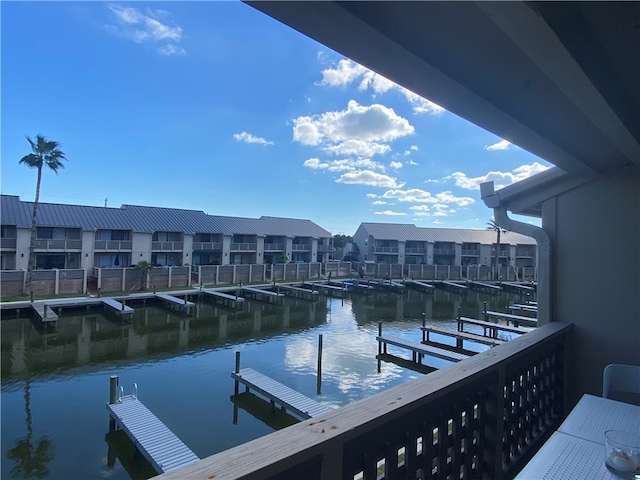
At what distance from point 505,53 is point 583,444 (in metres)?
1.90

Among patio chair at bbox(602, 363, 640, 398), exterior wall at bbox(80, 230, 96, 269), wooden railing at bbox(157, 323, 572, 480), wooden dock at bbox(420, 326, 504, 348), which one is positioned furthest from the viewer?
exterior wall at bbox(80, 230, 96, 269)

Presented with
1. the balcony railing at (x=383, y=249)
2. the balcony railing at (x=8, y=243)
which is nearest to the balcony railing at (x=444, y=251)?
the balcony railing at (x=383, y=249)

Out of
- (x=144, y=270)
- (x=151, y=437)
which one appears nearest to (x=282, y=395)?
(x=151, y=437)

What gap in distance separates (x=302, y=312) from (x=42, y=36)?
16.7m

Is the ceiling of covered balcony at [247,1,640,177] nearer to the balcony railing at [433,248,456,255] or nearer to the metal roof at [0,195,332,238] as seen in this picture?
the metal roof at [0,195,332,238]

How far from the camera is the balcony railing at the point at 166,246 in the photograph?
26547mm

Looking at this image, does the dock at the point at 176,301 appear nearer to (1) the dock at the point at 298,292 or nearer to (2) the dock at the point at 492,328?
A: (1) the dock at the point at 298,292

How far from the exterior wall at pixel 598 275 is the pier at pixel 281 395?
4435 mm

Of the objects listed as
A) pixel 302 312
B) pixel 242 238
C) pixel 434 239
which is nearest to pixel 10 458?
pixel 302 312

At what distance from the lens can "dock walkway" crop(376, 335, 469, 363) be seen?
10977mm

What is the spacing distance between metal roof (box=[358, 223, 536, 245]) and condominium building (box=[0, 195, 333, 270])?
7.82 meters

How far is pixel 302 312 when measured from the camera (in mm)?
20469

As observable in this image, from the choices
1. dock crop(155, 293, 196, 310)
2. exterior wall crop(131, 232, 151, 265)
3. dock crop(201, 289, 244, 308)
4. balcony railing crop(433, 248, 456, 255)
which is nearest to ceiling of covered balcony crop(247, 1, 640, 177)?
dock crop(155, 293, 196, 310)

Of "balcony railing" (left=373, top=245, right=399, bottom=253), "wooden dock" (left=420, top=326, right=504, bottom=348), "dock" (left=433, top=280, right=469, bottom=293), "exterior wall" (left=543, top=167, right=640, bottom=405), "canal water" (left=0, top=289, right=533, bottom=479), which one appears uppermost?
"balcony railing" (left=373, top=245, right=399, bottom=253)
